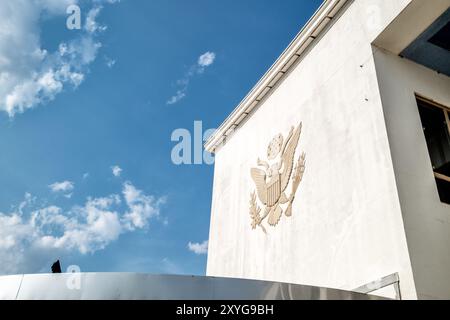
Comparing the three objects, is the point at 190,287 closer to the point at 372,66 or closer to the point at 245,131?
the point at 372,66

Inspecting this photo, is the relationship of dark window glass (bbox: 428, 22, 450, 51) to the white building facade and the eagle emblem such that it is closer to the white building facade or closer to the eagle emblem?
the white building facade

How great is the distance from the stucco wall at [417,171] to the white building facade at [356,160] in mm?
19

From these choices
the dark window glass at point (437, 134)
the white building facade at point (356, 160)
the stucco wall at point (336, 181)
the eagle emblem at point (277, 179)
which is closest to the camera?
the white building facade at point (356, 160)

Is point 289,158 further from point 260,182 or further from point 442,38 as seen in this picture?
point 442,38

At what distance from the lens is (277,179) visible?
8500mm

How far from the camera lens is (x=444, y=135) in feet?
22.6

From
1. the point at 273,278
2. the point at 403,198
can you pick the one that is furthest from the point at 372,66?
the point at 273,278

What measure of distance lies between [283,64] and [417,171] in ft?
14.5

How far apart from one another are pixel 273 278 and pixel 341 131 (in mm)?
3029

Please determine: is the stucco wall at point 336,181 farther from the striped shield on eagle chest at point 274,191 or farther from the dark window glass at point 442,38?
the dark window glass at point 442,38

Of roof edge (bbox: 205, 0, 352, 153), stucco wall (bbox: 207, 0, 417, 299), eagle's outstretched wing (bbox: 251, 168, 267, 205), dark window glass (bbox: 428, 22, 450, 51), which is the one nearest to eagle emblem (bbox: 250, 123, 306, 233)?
eagle's outstretched wing (bbox: 251, 168, 267, 205)

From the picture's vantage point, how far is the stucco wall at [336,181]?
5.68 meters

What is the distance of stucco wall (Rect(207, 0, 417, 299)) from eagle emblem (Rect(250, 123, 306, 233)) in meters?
0.19

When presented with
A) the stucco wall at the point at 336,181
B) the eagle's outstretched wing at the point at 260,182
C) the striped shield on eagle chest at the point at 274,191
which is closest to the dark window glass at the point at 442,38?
the stucco wall at the point at 336,181
